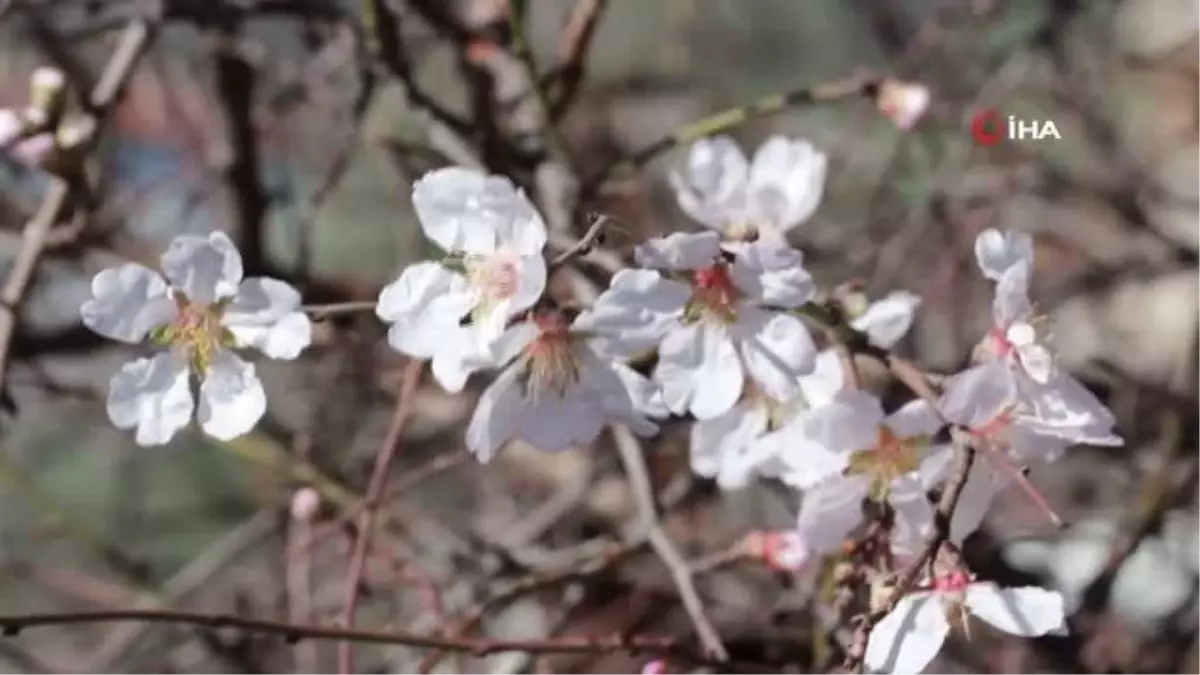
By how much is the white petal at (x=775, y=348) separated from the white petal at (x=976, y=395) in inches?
2.8

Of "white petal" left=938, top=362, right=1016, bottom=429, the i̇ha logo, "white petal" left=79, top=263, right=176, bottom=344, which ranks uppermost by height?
"white petal" left=938, top=362, right=1016, bottom=429

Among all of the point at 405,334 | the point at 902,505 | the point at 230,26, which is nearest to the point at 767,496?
the point at 230,26

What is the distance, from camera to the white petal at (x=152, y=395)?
0.82m

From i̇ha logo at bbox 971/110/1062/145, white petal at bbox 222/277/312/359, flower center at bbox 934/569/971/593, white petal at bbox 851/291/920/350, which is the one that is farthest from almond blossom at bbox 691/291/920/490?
i̇ha logo at bbox 971/110/1062/145

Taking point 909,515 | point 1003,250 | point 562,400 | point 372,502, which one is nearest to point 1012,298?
point 1003,250

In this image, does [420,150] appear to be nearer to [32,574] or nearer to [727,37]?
[32,574]

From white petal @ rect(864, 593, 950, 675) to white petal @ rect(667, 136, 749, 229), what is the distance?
349mm

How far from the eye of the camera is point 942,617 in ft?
2.34

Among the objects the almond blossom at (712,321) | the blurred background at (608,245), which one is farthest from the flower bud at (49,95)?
the almond blossom at (712,321)

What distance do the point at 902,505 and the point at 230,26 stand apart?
3.02 feet

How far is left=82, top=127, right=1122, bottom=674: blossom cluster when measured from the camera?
2.35 feet

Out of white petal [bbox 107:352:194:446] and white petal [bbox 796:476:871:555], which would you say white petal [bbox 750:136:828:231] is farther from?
white petal [bbox 107:352:194:446]

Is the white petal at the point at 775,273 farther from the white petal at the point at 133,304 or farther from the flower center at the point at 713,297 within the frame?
the white petal at the point at 133,304

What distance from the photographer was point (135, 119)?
2.28 metres
